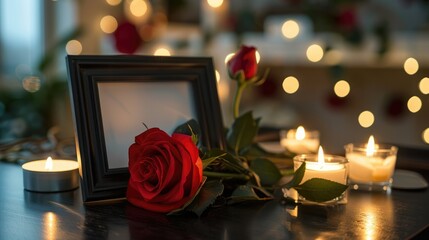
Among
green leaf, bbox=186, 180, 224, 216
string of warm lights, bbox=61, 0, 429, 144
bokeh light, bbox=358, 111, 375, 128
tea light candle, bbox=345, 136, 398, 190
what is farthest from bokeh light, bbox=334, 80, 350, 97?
green leaf, bbox=186, 180, 224, 216

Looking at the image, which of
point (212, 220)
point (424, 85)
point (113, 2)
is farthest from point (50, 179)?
point (113, 2)

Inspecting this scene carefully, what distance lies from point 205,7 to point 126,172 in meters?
2.34

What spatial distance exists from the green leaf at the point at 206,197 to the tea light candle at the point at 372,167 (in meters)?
0.26

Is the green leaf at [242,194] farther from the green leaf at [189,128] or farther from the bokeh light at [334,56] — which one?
the bokeh light at [334,56]

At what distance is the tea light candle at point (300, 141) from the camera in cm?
104

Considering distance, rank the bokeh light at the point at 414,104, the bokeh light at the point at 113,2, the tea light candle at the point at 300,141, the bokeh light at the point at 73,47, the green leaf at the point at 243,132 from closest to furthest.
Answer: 1. the green leaf at the point at 243,132
2. the tea light candle at the point at 300,141
3. the bokeh light at the point at 414,104
4. the bokeh light at the point at 73,47
5. the bokeh light at the point at 113,2

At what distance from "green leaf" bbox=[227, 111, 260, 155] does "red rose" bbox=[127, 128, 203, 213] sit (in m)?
0.17

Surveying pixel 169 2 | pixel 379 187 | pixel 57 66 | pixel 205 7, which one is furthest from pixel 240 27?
pixel 379 187

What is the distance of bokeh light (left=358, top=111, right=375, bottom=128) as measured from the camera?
122 inches

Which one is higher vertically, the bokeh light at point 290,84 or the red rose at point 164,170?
the bokeh light at point 290,84

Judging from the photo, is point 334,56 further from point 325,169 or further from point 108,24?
point 325,169

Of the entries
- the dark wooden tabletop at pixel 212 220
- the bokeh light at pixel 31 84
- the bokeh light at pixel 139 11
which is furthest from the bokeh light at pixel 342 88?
the dark wooden tabletop at pixel 212 220

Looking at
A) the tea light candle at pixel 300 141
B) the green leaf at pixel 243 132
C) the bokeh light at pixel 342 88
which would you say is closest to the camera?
the green leaf at pixel 243 132

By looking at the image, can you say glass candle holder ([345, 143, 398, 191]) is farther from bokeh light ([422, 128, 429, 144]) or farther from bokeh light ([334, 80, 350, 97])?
bokeh light ([334, 80, 350, 97])
